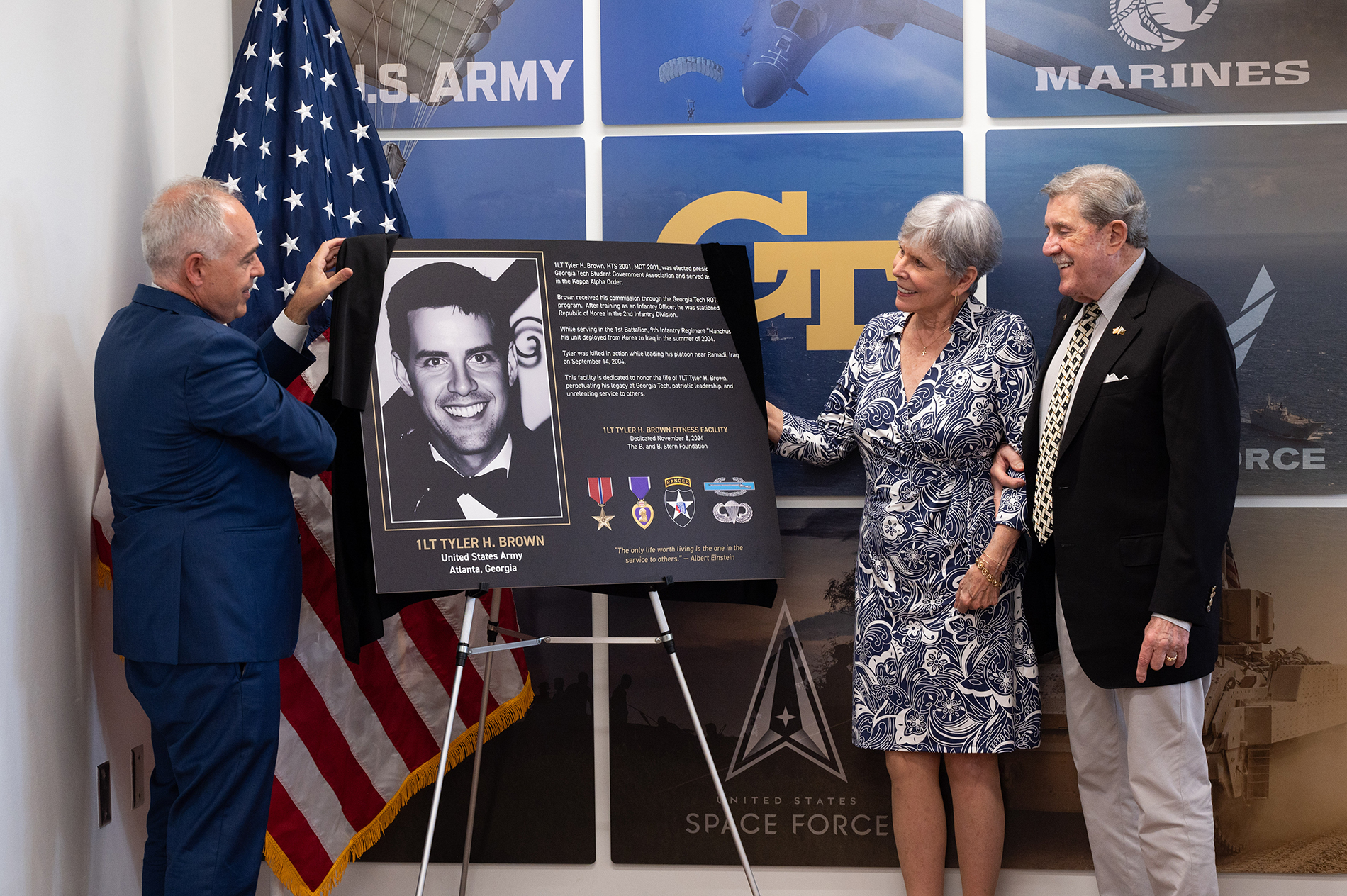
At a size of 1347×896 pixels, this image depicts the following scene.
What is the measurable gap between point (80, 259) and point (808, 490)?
2067mm

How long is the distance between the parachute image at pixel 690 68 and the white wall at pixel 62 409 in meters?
1.52

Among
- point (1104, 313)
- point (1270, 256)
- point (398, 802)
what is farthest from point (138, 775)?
point (1270, 256)

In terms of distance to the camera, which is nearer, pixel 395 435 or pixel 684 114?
pixel 395 435

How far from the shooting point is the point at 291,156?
8.45 ft

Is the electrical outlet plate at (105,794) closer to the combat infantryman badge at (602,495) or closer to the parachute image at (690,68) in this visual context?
Answer: the combat infantryman badge at (602,495)

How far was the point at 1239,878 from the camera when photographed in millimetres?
2768

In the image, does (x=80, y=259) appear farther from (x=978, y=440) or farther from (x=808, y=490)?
(x=978, y=440)

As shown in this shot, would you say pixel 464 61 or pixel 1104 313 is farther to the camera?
pixel 464 61

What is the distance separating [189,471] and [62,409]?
0.58 m

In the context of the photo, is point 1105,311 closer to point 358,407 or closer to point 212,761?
point 358,407

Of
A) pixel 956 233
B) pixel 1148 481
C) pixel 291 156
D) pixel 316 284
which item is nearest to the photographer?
pixel 1148 481

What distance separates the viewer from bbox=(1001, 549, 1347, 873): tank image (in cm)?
272

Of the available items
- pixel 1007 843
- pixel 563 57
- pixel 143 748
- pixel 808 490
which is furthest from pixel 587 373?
pixel 1007 843

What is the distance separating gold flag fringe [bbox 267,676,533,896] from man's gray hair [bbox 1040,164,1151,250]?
201 centimetres
